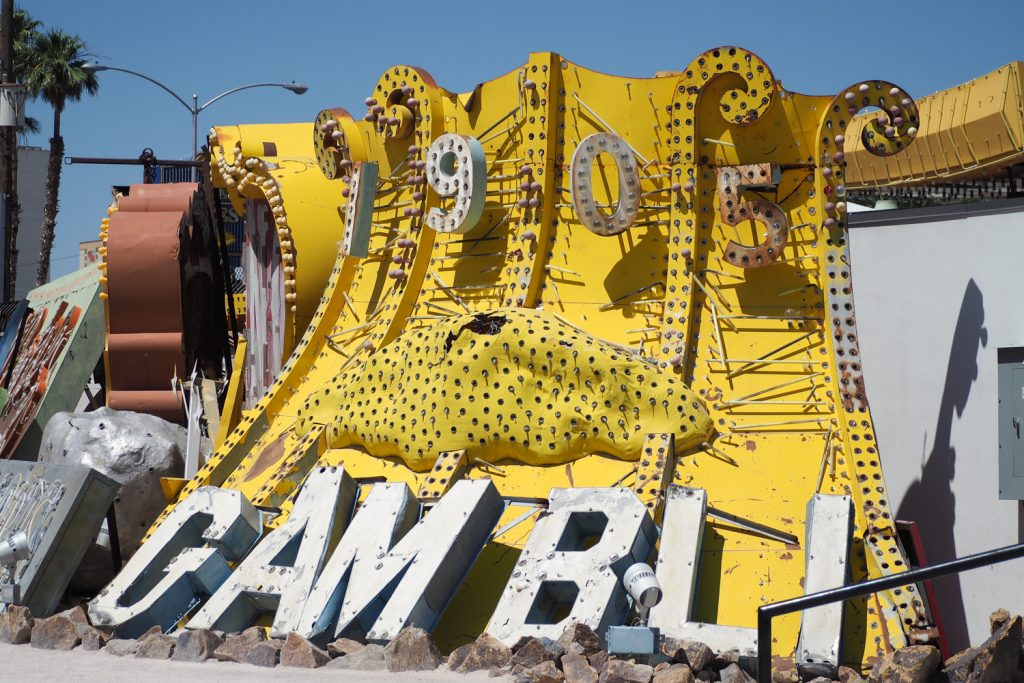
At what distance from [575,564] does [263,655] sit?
1.81 metres

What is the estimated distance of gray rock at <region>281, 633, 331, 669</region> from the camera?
674cm

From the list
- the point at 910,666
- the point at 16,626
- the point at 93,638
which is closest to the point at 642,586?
the point at 910,666

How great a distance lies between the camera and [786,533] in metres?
7.60

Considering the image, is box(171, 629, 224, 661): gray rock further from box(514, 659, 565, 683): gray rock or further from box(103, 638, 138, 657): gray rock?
box(514, 659, 565, 683): gray rock

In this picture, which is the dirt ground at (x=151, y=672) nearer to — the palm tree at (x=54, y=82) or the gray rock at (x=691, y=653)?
the gray rock at (x=691, y=653)

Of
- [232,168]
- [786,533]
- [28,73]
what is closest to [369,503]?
[786,533]

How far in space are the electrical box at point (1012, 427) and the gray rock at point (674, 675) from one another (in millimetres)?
4049

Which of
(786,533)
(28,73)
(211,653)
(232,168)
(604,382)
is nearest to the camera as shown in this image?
(211,653)

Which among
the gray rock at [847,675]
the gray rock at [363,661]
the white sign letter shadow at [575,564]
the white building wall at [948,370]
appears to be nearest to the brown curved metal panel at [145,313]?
the white sign letter shadow at [575,564]

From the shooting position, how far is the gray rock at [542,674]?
6039mm

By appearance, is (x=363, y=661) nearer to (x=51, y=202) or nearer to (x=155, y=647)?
(x=155, y=647)

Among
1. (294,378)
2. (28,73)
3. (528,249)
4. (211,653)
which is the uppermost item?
(28,73)

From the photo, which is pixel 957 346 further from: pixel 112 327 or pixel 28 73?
pixel 28 73

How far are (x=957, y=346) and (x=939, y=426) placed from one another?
2.19ft
